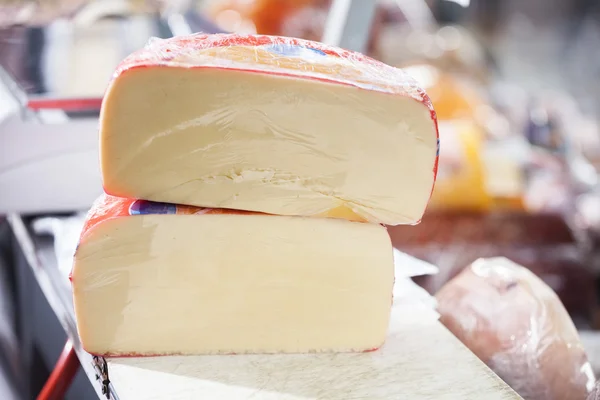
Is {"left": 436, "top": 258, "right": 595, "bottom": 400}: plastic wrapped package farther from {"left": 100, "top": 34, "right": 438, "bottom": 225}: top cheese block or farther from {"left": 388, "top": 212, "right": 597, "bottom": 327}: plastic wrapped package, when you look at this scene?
{"left": 388, "top": 212, "right": 597, "bottom": 327}: plastic wrapped package

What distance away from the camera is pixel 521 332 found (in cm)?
104

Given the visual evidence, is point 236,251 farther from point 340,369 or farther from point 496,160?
point 496,160

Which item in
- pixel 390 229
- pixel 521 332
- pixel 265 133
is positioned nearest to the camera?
pixel 265 133

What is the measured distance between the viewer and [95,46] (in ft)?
5.36

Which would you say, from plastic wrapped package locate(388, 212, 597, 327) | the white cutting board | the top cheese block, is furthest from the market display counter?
plastic wrapped package locate(388, 212, 597, 327)

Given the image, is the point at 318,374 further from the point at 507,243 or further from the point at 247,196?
the point at 507,243

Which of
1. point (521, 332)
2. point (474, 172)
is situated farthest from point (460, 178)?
point (521, 332)

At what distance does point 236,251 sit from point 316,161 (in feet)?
0.49

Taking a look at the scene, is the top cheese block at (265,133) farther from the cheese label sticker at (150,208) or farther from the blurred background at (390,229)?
the blurred background at (390,229)

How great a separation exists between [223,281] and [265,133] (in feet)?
0.64

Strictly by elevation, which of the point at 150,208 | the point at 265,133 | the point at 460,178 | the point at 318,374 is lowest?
the point at 460,178

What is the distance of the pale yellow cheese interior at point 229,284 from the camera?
0.90m

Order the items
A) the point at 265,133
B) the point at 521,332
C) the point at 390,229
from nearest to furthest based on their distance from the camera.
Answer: the point at 265,133
the point at 521,332
the point at 390,229

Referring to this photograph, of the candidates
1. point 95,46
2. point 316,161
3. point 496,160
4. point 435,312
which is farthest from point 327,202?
point 496,160
